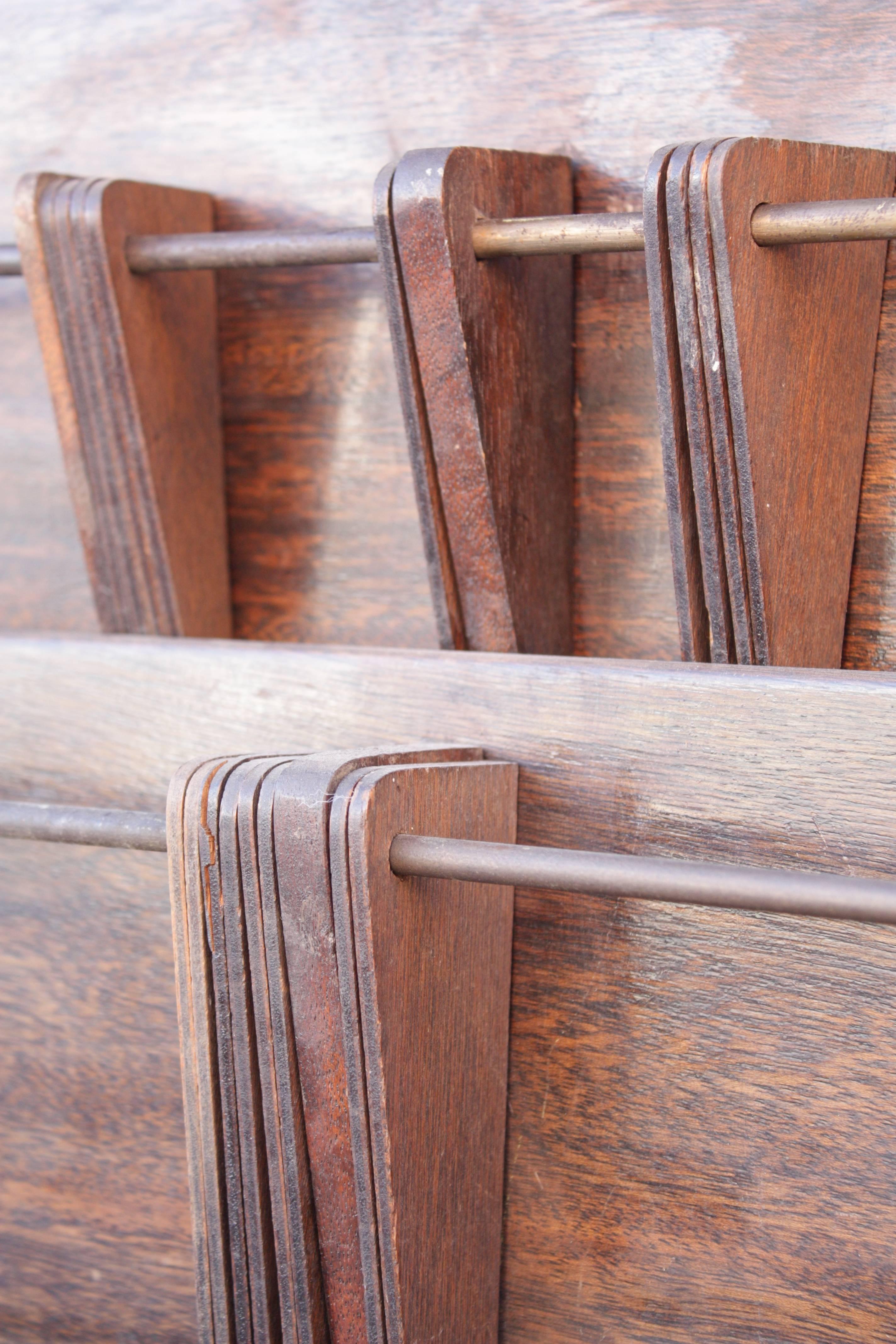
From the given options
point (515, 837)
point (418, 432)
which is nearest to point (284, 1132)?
point (515, 837)

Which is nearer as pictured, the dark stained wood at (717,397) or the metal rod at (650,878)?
the metal rod at (650,878)

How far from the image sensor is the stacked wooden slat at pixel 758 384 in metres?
0.66

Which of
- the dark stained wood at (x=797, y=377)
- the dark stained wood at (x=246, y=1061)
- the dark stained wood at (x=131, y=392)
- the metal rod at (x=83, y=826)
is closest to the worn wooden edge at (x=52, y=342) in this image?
the dark stained wood at (x=131, y=392)

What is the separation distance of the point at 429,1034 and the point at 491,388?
0.33 meters

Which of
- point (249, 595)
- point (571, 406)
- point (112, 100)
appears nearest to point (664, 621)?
point (571, 406)

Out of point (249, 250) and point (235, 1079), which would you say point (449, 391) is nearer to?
point (249, 250)

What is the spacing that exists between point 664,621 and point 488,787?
18 centimetres

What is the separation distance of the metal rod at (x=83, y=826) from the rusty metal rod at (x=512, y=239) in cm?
32

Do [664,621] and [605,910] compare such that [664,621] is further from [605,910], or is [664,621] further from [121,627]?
[121,627]

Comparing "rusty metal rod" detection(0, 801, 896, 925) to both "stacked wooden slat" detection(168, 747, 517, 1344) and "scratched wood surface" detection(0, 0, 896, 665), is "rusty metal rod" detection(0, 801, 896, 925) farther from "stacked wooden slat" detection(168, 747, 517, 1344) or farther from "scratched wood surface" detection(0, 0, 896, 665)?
"scratched wood surface" detection(0, 0, 896, 665)

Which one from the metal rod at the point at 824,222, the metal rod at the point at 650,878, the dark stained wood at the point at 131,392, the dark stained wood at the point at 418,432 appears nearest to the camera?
the metal rod at the point at 650,878

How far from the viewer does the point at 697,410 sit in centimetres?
68

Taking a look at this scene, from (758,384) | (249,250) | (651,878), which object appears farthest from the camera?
(249,250)

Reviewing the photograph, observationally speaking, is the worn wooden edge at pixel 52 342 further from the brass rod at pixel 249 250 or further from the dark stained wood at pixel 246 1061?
the dark stained wood at pixel 246 1061
